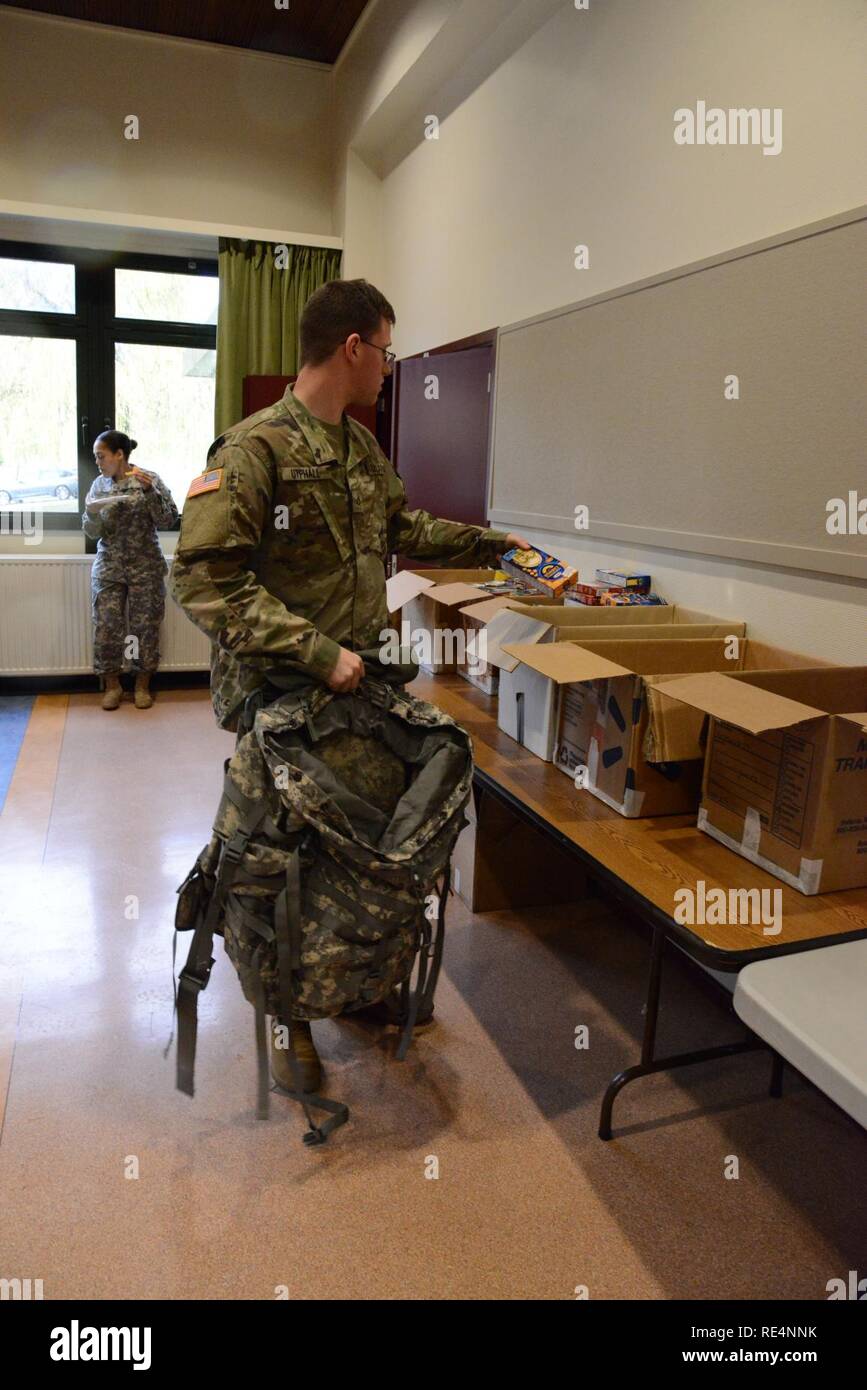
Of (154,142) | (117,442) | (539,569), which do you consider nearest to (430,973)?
(539,569)

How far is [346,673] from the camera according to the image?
174 cm

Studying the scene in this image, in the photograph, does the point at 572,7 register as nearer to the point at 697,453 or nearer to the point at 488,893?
the point at 697,453

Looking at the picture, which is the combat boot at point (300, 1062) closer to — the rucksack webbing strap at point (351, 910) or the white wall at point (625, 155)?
the rucksack webbing strap at point (351, 910)

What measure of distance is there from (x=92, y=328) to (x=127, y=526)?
1329 mm

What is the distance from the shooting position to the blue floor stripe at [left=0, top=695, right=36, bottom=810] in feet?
13.3

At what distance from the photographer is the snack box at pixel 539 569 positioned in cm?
246

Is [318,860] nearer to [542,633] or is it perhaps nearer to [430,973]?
[430,973]

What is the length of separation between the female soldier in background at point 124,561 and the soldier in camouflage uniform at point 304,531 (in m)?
3.38

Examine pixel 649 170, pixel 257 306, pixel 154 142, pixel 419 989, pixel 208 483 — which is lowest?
pixel 419 989

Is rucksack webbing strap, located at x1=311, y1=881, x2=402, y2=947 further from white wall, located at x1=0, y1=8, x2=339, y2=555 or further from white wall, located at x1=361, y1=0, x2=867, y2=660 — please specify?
white wall, located at x1=0, y1=8, x2=339, y2=555

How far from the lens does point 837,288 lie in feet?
6.26

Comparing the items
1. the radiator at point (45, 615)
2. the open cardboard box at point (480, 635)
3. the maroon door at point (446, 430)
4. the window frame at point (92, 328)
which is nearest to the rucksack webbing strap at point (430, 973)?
the open cardboard box at point (480, 635)
